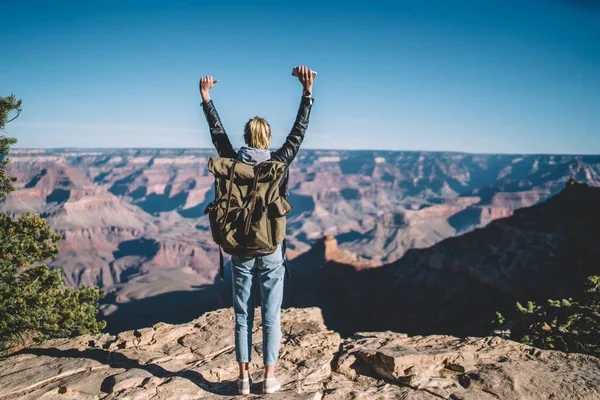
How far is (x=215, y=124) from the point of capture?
339 centimetres

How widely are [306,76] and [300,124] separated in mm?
448

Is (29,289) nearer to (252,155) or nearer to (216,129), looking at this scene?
(216,129)

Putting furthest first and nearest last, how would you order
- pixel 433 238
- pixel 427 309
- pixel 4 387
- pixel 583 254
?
1. pixel 433 238
2. pixel 427 309
3. pixel 583 254
4. pixel 4 387

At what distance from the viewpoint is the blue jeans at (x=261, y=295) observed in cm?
320

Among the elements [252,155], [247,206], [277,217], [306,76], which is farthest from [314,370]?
[306,76]

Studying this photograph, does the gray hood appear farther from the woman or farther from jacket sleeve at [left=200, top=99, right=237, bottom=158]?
jacket sleeve at [left=200, top=99, right=237, bottom=158]

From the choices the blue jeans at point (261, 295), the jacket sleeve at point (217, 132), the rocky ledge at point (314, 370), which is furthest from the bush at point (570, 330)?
the jacket sleeve at point (217, 132)

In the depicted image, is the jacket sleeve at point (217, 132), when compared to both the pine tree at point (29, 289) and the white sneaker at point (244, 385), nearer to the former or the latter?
the white sneaker at point (244, 385)

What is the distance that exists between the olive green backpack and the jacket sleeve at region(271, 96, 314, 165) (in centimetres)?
17

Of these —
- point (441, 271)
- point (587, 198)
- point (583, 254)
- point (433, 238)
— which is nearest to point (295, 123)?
point (583, 254)

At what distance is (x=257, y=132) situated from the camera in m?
3.08

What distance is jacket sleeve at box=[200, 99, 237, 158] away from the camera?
3.32 metres

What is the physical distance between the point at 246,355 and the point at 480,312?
2923 centimetres

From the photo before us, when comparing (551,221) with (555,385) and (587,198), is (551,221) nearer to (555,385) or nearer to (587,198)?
(587,198)
